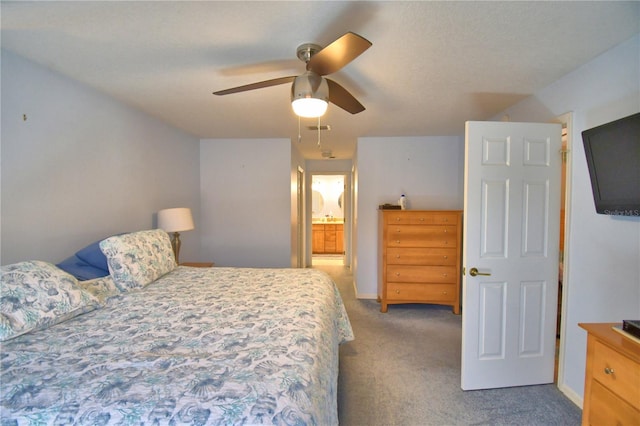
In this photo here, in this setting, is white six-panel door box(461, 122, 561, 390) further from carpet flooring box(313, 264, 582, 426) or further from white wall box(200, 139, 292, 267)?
white wall box(200, 139, 292, 267)

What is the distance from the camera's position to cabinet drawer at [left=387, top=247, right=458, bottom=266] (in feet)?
11.5

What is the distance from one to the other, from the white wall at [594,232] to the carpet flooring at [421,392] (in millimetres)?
318

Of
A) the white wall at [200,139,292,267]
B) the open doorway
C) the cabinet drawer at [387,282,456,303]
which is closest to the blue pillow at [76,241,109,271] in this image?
the white wall at [200,139,292,267]

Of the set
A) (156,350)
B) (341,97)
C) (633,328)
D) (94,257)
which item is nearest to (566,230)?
(633,328)

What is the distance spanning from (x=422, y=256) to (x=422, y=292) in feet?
1.50

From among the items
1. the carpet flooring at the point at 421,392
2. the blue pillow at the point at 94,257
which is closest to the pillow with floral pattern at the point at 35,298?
the blue pillow at the point at 94,257

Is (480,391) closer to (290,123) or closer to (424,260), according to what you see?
(424,260)

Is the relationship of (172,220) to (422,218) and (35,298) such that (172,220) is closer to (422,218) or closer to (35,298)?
(35,298)

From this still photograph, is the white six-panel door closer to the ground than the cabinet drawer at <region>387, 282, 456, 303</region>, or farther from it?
farther from it

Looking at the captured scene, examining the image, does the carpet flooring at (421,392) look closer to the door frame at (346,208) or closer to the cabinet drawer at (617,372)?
the cabinet drawer at (617,372)

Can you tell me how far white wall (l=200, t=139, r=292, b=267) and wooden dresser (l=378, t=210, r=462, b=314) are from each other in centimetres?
146

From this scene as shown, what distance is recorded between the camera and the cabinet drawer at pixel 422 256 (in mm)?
3508

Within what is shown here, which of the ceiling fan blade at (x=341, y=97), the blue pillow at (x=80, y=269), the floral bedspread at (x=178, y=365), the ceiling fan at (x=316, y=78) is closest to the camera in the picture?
the floral bedspread at (x=178, y=365)

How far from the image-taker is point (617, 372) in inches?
44.7
